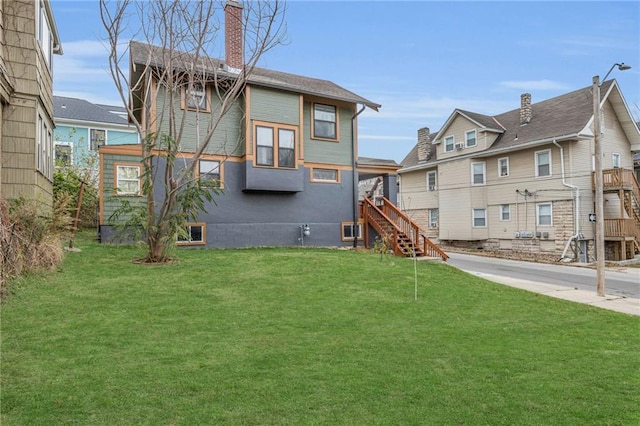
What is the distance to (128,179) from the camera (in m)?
13.8

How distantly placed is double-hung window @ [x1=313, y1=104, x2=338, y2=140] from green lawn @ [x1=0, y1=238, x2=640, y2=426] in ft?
29.7

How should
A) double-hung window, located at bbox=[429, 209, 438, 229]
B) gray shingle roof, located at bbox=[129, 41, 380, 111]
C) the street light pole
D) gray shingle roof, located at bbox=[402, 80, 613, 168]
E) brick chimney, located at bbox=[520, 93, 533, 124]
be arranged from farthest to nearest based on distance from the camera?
double-hung window, located at bbox=[429, 209, 438, 229] → brick chimney, located at bbox=[520, 93, 533, 124] → gray shingle roof, located at bbox=[402, 80, 613, 168] → gray shingle roof, located at bbox=[129, 41, 380, 111] → the street light pole

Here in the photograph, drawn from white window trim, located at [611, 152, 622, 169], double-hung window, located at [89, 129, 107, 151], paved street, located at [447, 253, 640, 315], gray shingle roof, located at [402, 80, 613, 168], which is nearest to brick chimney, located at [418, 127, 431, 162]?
gray shingle roof, located at [402, 80, 613, 168]

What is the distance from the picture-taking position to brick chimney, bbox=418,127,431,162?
3023 cm

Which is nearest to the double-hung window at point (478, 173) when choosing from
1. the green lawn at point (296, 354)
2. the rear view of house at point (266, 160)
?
the rear view of house at point (266, 160)

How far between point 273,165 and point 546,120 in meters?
17.4

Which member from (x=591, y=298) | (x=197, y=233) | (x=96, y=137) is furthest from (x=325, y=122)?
(x=96, y=137)

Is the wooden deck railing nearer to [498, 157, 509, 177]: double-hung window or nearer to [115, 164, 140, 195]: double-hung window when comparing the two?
[498, 157, 509, 177]: double-hung window

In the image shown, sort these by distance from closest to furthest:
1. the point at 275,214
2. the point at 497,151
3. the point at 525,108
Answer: the point at 275,214 → the point at 497,151 → the point at 525,108

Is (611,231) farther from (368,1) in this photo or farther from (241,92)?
(241,92)

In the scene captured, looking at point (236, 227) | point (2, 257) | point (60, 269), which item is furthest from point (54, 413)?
point (236, 227)

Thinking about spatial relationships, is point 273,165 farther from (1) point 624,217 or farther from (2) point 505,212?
(1) point 624,217

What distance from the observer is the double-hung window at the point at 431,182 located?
2917cm

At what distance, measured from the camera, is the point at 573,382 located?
4.42 m
